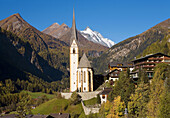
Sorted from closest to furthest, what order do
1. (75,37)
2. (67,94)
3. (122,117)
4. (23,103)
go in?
(23,103), (122,117), (67,94), (75,37)

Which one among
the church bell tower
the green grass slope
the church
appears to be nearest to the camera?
the green grass slope

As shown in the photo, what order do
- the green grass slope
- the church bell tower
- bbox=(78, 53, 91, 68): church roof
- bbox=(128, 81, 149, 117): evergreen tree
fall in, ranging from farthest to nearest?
the church bell tower < bbox=(78, 53, 91, 68): church roof < the green grass slope < bbox=(128, 81, 149, 117): evergreen tree

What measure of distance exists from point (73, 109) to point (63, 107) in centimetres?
420

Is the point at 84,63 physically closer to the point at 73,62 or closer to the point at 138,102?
the point at 73,62

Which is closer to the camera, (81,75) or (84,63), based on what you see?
(81,75)

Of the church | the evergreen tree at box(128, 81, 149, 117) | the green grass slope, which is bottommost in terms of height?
the green grass slope

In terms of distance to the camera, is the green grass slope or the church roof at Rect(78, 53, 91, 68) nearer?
the green grass slope

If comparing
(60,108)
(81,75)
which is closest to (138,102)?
(60,108)

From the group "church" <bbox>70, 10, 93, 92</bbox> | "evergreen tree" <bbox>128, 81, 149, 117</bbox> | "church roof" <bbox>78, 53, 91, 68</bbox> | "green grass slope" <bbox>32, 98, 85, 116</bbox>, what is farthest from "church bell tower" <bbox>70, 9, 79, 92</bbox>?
"evergreen tree" <bbox>128, 81, 149, 117</bbox>

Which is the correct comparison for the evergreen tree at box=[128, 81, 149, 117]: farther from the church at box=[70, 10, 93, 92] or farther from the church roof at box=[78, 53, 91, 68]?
the church roof at box=[78, 53, 91, 68]

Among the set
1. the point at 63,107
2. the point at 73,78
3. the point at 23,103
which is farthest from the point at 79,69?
the point at 23,103

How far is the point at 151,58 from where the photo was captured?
294 ft

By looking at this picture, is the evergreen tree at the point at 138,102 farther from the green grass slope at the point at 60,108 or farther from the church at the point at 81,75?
the church at the point at 81,75

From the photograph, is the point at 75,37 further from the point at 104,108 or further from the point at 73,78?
the point at 104,108
